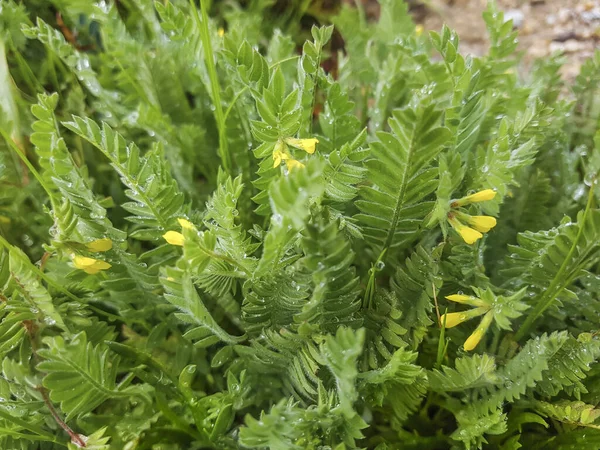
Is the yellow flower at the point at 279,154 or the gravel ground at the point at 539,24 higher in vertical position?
the gravel ground at the point at 539,24

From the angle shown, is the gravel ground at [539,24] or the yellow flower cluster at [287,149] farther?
the gravel ground at [539,24]

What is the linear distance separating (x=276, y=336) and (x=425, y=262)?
0.70 feet

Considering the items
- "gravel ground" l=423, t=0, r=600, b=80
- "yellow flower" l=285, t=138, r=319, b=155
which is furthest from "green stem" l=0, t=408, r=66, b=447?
"gravel ground" l=423, t=0, r=600, b=80

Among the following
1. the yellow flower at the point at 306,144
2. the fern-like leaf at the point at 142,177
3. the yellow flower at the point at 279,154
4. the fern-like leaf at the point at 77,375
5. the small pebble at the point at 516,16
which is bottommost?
the fern-like leaf at the point at 77,375

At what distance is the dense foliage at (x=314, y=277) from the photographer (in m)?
0.60

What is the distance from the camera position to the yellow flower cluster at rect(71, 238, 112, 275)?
66 cm

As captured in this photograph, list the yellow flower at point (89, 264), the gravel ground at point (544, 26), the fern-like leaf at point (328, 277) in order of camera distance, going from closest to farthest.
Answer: the fern-like leaf at point (328, 277) → the yellow flower at point (89, 264) → the gravel ground at point (544, 26)

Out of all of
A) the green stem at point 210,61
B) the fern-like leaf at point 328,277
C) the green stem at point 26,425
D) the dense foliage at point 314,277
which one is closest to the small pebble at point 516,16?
the dense foliage at point 314,277

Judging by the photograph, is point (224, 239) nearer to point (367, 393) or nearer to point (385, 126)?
point (367, 393)

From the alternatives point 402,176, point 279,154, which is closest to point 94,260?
point 279,154

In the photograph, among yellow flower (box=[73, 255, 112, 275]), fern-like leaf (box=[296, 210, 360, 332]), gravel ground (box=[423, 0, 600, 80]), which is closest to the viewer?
fern-like leaf (box=[296, 210, 360, 332])

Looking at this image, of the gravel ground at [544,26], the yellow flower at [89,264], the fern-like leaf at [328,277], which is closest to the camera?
the fern-like leaf at [328,277]

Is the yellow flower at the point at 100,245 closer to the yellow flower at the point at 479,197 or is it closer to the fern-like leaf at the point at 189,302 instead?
the fern-like leaf at the point at 189,302

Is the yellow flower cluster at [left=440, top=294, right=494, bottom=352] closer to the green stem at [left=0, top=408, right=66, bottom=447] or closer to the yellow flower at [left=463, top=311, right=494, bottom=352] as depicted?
the yellow flower at [left=463, top=311, right=494, bottom=352]
